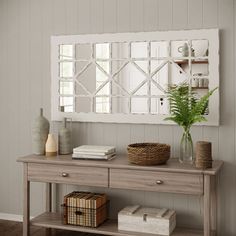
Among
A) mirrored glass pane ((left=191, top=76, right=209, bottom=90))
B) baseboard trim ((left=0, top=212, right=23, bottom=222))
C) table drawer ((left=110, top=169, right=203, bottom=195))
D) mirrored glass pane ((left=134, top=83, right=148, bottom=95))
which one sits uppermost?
mirrored glass pane ((left=191, top=76, right=209, bottom=90))

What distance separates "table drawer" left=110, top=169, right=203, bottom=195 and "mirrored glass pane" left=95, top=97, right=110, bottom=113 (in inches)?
26.1

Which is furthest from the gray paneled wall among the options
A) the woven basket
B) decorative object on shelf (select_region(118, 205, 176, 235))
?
the woven basket

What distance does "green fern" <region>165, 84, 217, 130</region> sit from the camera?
349 centimetres

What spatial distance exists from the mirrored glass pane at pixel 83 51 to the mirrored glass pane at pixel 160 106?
0.68 m

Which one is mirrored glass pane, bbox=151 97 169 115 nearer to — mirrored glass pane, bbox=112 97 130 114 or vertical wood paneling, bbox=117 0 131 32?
mirrored glass pane, bbox=112 97 130 114

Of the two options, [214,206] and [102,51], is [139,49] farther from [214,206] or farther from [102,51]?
[214,206]

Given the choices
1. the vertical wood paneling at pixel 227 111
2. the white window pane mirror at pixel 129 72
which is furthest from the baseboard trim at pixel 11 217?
the vertical wood paneling at pixel 227 111

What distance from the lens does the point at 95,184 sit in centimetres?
358

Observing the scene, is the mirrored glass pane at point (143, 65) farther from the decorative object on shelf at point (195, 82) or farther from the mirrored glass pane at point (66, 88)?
the mirrored glass pane at point (66, 88)

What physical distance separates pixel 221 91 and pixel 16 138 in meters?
1.91

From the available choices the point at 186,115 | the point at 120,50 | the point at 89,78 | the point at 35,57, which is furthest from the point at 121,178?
the point at 35,57

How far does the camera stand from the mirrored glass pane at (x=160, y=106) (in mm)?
3818

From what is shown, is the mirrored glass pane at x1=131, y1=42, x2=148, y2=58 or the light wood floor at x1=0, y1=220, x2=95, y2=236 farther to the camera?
the light wood floor at x1=0, y1=220, x2=95, y2=236

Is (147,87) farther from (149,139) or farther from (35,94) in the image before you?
(35,94)
